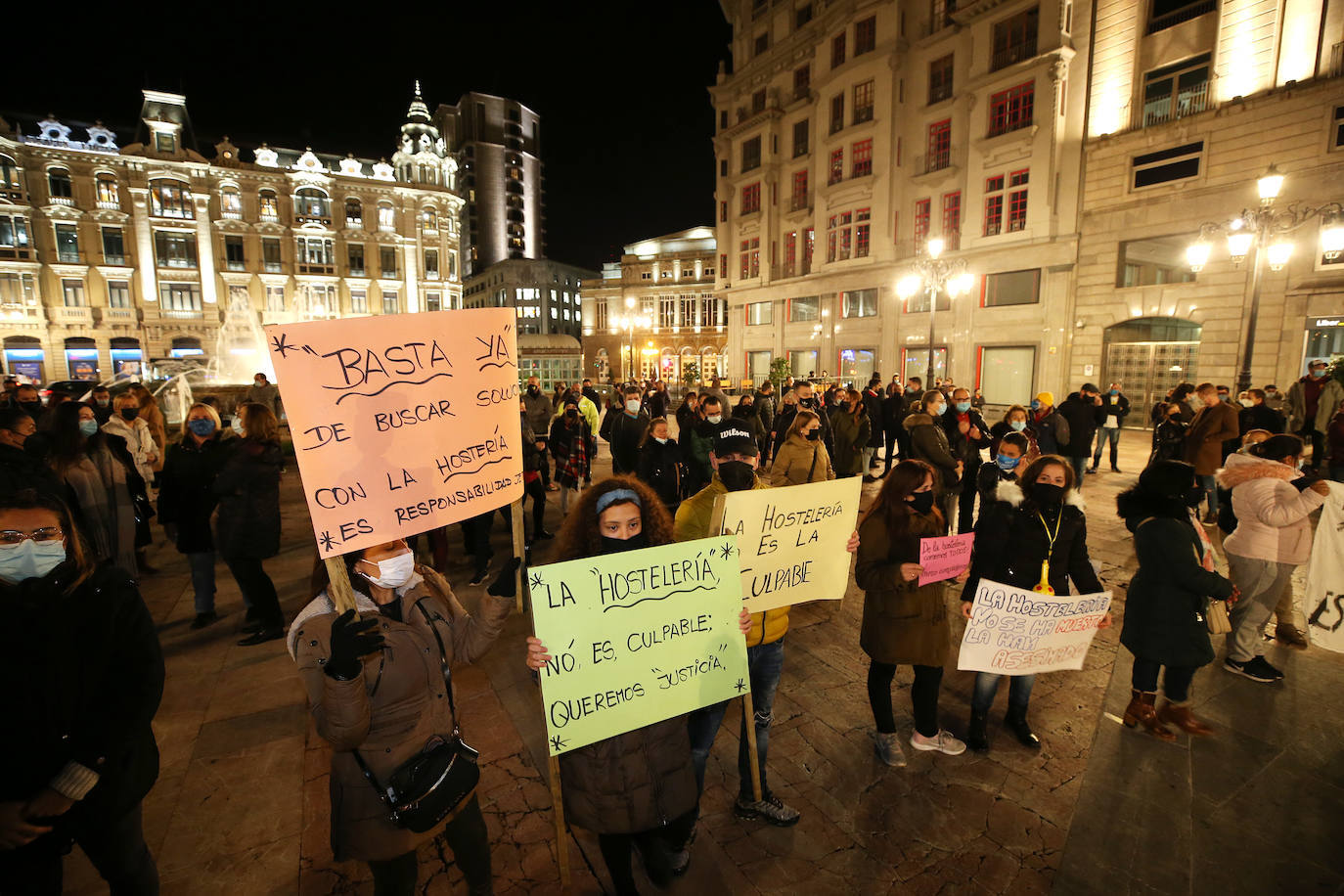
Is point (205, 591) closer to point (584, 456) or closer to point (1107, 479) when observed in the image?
point (584, 456)

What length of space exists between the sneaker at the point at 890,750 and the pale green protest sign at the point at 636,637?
1487 mm

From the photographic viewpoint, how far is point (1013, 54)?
24.0m

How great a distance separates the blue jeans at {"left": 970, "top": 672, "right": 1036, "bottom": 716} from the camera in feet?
13.1

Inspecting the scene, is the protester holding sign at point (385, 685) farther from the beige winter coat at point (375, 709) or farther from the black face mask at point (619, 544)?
the black face mask at point (619, 544)

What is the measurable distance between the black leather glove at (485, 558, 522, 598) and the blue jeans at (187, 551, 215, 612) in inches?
206

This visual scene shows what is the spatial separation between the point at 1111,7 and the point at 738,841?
29.9 m

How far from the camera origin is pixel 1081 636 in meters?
4.01

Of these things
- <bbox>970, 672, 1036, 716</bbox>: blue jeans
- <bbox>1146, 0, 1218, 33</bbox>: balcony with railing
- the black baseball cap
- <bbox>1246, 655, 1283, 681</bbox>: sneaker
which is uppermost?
<bbox>1146, 0, 1218, 33</bbox>: balcony with railing

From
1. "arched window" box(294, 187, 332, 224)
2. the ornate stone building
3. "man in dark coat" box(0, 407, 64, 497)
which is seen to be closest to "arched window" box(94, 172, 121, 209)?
the ornate stone building

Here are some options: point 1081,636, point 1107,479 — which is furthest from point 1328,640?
point 1107,479

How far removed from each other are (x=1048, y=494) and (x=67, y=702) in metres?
5.05

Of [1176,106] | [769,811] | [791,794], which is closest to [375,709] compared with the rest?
[769,811]

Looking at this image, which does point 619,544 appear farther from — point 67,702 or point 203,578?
point 203,578

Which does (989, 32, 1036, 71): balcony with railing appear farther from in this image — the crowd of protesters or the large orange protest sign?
the large orange protest sign
